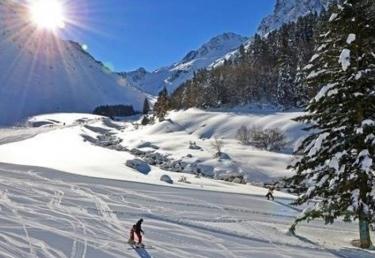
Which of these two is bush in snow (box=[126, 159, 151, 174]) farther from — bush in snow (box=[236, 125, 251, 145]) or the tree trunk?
the tree trunk

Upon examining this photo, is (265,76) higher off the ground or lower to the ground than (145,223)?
higher

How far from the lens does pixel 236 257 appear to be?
19.6 m

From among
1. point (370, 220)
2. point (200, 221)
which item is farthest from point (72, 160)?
point (370, 220)

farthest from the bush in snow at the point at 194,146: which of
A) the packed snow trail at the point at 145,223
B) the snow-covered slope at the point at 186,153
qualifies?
the packed snow trail at the point at 145,223

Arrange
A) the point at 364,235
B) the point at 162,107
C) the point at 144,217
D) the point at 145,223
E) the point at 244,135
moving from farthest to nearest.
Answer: the point at 162,107, the point at 244,135, the point at 144,217, the point at 145,223, the point at 364,235

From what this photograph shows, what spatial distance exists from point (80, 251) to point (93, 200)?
36.6ft

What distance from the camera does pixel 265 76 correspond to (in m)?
109

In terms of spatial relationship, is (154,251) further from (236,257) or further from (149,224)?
(149,224)

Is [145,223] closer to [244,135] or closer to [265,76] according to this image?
[244,135]

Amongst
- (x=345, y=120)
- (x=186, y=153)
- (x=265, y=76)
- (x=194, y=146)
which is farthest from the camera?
(x=265, y=76)

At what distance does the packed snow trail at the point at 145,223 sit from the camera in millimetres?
19875

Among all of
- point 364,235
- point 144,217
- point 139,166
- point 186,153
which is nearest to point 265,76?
point 186,153

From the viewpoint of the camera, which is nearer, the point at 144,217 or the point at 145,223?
the point at 145,223

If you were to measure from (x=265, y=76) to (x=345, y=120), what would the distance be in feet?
288
